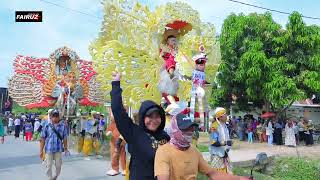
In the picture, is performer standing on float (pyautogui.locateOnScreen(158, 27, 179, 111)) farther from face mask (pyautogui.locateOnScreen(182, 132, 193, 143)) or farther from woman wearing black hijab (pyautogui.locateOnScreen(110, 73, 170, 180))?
face mask (pyautogui.locateOnScreen(182, 132, 193, 143))

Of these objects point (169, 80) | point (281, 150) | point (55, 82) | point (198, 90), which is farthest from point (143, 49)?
point (55, 82)

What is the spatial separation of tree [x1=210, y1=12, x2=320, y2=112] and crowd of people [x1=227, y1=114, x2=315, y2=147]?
103 centimetres

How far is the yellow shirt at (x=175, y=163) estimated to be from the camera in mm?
3281

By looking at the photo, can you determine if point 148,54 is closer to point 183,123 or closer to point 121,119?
point 121,119

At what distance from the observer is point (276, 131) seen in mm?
22703

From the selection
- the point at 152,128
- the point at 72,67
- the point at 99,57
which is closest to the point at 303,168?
the point at 99,57

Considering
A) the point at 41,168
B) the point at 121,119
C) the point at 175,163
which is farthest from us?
the point at 41,168

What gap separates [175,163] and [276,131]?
2028 centimetres

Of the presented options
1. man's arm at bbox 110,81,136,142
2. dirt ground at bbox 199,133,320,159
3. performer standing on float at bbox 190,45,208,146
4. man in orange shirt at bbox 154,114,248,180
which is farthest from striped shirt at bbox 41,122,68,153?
dirt ground at bbox 199,133,320,159

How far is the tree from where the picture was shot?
22062 mm

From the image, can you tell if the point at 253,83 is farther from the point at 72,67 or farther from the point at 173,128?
the point at 173,128

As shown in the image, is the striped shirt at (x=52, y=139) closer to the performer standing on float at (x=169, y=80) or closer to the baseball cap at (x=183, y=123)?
the performer standing on float at (x=169, y=80)

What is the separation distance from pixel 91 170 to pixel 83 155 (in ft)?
12.2

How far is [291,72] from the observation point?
75.6 feet
